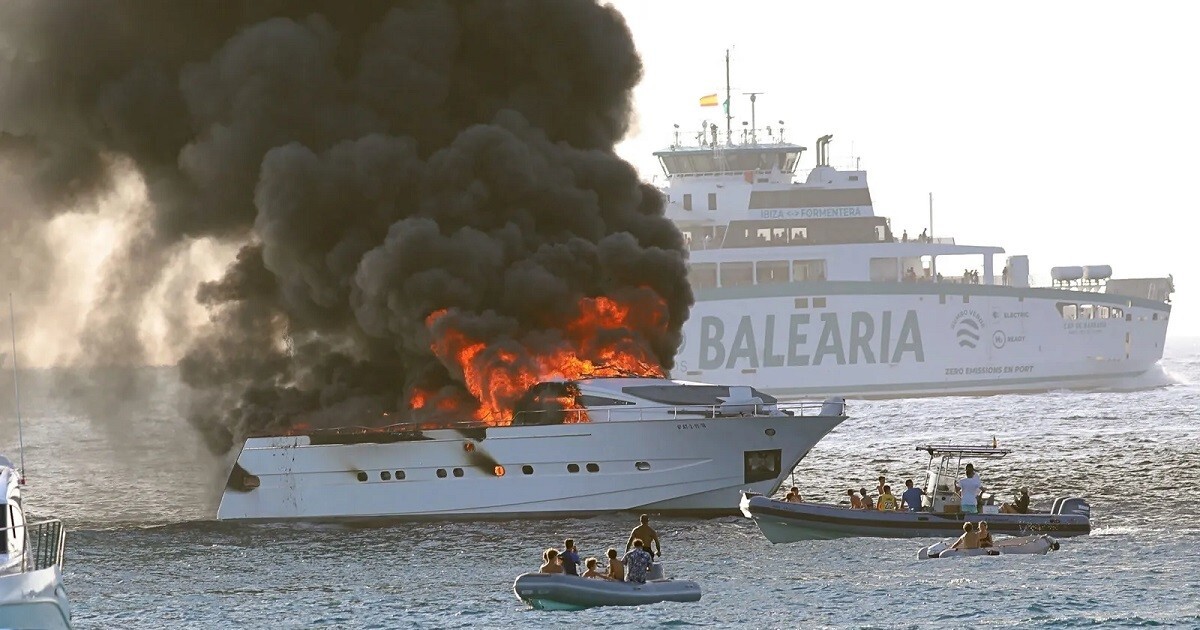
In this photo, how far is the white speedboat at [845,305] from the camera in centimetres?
9288

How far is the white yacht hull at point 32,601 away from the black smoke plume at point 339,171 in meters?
19.8

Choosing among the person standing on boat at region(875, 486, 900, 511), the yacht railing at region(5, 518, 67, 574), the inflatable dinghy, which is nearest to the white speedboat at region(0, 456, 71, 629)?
the yacht railing at region(5, 518, 67, 574)

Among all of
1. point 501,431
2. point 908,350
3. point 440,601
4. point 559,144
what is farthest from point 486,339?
point 908,350

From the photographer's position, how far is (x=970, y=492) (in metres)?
35.1

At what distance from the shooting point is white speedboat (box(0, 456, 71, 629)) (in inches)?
819

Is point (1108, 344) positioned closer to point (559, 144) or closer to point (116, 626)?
point (559, 144)

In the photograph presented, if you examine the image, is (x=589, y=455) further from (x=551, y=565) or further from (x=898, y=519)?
(x=551, y=565)

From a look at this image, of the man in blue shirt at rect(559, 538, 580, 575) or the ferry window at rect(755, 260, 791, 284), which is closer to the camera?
the man in blue shirt at rect(559, 538, 580, 575)

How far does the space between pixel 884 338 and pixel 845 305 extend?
3.18 m

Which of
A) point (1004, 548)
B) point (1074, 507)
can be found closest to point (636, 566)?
point (1004, 548)

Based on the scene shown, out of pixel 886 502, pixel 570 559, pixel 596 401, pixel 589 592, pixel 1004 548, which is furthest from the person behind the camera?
pixel 596 401

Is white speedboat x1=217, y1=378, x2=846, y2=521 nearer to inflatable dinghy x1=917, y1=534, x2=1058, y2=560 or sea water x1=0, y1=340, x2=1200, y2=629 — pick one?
sea water x1=0, y1=340, x2=1200, y2=629

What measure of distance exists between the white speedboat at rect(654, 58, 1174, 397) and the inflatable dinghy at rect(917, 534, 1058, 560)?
58.5m

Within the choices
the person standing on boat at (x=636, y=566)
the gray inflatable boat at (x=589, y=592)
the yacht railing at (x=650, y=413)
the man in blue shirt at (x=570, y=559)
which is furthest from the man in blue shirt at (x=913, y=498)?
the man in blue shirt at (x=570, y=559)
